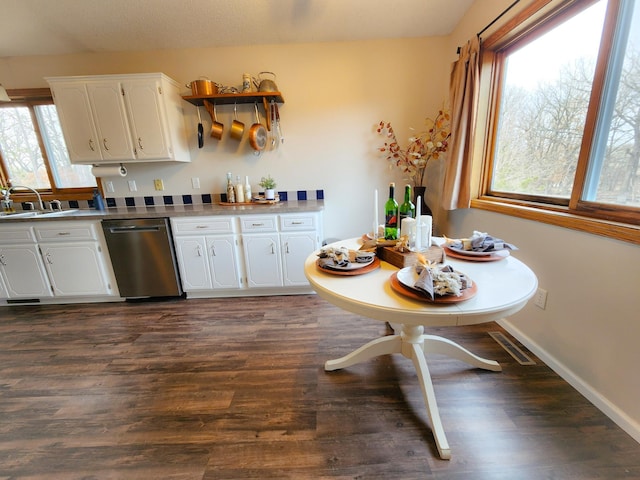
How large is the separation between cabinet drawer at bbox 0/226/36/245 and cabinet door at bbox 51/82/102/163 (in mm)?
744

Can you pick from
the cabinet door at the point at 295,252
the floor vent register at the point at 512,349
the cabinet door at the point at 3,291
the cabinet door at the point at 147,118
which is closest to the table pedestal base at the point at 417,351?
the floor vent register at the point at 512,349

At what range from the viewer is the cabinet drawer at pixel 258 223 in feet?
7.68

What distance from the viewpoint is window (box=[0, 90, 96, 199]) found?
261 cm

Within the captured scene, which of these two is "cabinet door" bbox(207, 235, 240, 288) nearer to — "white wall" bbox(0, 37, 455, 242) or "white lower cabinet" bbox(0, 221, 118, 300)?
"white wall" bbox(0, 37, 455, 242)

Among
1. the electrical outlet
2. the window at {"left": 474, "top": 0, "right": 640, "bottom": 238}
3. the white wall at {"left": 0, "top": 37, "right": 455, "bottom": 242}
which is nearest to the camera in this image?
the window at {"left": 474, "top": 0, "right": 640, "bottom": 238}

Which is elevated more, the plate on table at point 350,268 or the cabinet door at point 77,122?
the cabinet door at point 77,122

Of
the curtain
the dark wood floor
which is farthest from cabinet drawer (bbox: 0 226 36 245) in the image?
the curtain

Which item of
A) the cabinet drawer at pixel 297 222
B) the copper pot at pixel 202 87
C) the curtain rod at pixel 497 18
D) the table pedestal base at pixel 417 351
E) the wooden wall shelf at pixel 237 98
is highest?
the curtain rod at pixel 497 18

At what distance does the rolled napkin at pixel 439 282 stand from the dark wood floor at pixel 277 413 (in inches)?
30.2

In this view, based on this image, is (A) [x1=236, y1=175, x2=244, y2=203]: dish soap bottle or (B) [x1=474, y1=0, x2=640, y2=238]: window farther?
(A) [x1=236, y1=175, x2=244, y2=203]: dish soap bottle

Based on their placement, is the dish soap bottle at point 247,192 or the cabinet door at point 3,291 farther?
the dish soap bottle at point 247,192

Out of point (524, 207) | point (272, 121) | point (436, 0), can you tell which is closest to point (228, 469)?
point (524, 207)

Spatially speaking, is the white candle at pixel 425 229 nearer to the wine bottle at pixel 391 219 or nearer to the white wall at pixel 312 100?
the wine bottle at pixel 391 219

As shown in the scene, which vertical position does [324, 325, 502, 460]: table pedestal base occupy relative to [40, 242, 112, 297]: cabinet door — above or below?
below
